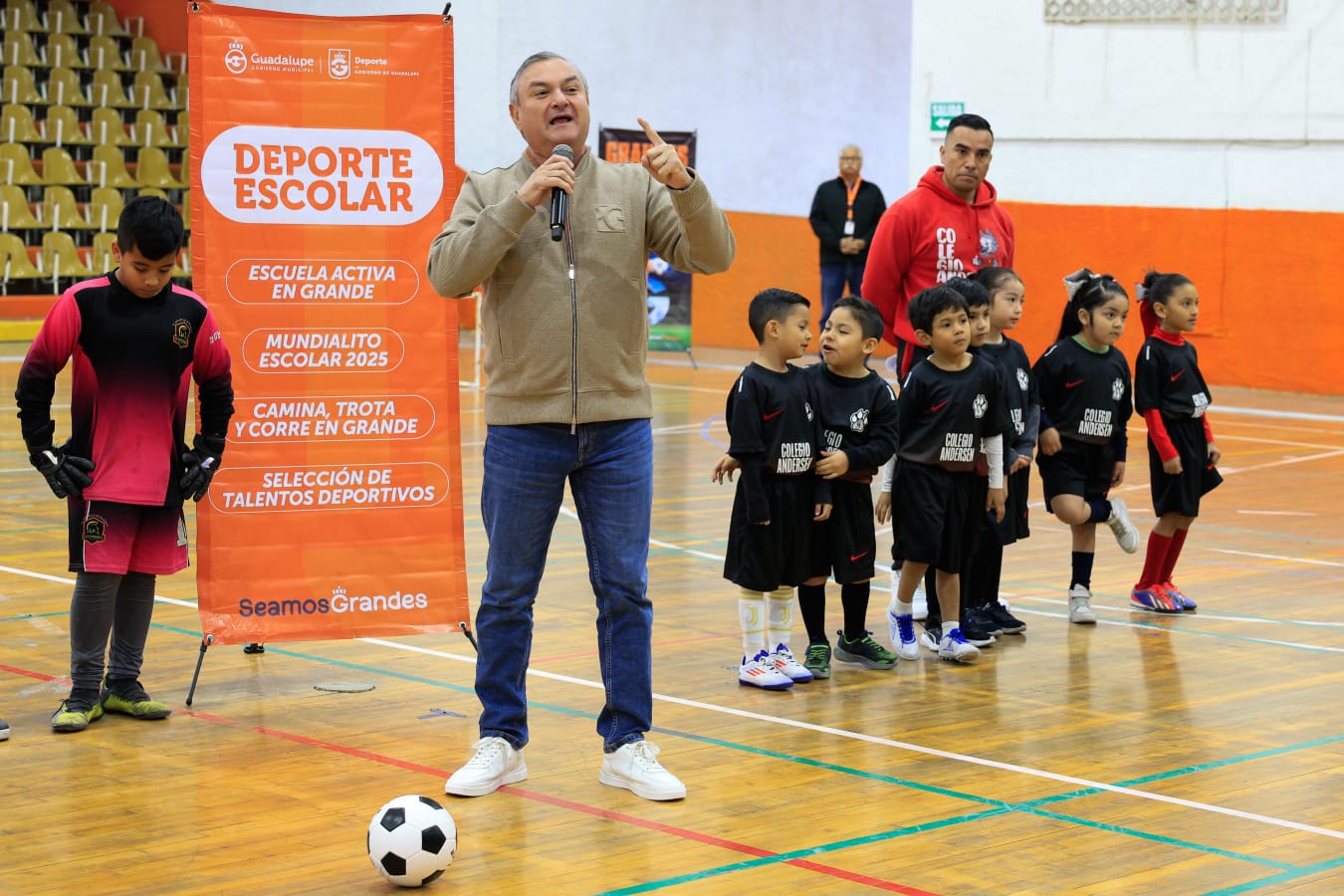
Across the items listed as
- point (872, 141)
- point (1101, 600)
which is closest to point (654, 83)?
point (872, 141)

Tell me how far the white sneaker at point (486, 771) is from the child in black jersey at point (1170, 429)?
3.79 metres

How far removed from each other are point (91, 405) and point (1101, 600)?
14.9ft

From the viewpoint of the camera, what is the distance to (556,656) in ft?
22.0

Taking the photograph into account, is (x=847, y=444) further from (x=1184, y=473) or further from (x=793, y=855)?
(x=793, y=855)

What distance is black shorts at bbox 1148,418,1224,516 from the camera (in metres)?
7.76

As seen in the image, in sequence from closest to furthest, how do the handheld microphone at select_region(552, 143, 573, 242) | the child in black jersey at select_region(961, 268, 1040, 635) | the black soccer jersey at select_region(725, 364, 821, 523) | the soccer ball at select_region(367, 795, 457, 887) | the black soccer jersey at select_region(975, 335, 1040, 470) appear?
the soccer ball at select_region(367, 795, 457, 887) → the handheld microphone at select_region(552, 143, 573, 242) → the black soccer jersey at select_region(725, 364, 821, 523) → the black soccer jersey at select_region(975, 335, 1040, 470) → the child in black jersey at select_region(961, 268, 1040, 635)

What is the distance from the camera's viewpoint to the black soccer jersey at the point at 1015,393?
22.9ft

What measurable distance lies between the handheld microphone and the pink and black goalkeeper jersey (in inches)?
64.4

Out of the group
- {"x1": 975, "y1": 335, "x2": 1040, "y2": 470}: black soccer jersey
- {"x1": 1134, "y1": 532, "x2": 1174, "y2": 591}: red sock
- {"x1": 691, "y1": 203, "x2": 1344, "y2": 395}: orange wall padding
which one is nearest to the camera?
{"x1": 975, "y1": 335, "x2": 1040, "y2": 470}: black soccer jersey

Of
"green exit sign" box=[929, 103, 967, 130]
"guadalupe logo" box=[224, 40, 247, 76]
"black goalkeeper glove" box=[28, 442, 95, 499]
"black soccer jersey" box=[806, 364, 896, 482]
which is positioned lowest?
"black goalkeeper glove" box=[28, 442, 95, 499]

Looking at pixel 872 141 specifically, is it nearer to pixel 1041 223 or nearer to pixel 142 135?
pixel 1041 223

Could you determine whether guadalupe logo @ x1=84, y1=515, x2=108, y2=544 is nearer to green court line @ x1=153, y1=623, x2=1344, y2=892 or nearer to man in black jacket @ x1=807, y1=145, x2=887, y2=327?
green court line @ x1=153, y1=623, x2=1344, y2=892

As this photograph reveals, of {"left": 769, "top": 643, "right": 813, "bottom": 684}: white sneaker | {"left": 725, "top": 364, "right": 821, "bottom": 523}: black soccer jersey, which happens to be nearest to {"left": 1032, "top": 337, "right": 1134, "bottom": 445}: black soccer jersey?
{"left": 725, "top": 364, "right": 821, "bottom": 523}: black soccer jersey

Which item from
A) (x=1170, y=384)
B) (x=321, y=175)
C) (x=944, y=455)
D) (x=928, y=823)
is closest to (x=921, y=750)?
(x=928, y=823)
